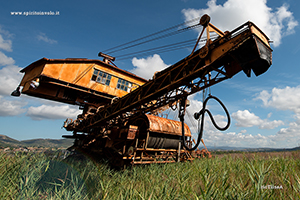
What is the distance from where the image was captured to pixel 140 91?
8492 millimetres

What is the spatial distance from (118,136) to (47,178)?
6.01m

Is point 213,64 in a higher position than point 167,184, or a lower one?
higher

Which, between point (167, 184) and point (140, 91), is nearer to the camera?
point (167, 184)

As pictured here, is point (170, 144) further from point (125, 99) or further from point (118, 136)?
point (125, 99)

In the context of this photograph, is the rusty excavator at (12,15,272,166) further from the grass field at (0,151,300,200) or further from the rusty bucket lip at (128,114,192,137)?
the grass field at (0,151,300,200)

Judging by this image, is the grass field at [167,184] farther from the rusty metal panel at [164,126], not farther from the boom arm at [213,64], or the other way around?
the rusty metal panel at [164,126]

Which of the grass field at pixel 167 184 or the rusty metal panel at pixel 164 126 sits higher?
the rusty metal panel at pixel 164 126

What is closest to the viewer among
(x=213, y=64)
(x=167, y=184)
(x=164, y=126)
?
(x=167, y=184)

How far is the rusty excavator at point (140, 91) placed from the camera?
5.18m

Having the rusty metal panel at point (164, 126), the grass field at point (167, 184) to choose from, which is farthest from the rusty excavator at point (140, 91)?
the grass field at point (167, 184)

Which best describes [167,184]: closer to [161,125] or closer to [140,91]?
[140,91]

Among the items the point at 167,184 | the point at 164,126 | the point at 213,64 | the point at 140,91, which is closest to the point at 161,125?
the point at 164,126

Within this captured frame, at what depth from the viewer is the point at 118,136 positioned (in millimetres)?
10359

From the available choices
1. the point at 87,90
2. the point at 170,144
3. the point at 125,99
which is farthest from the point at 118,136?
the point at 87,90
